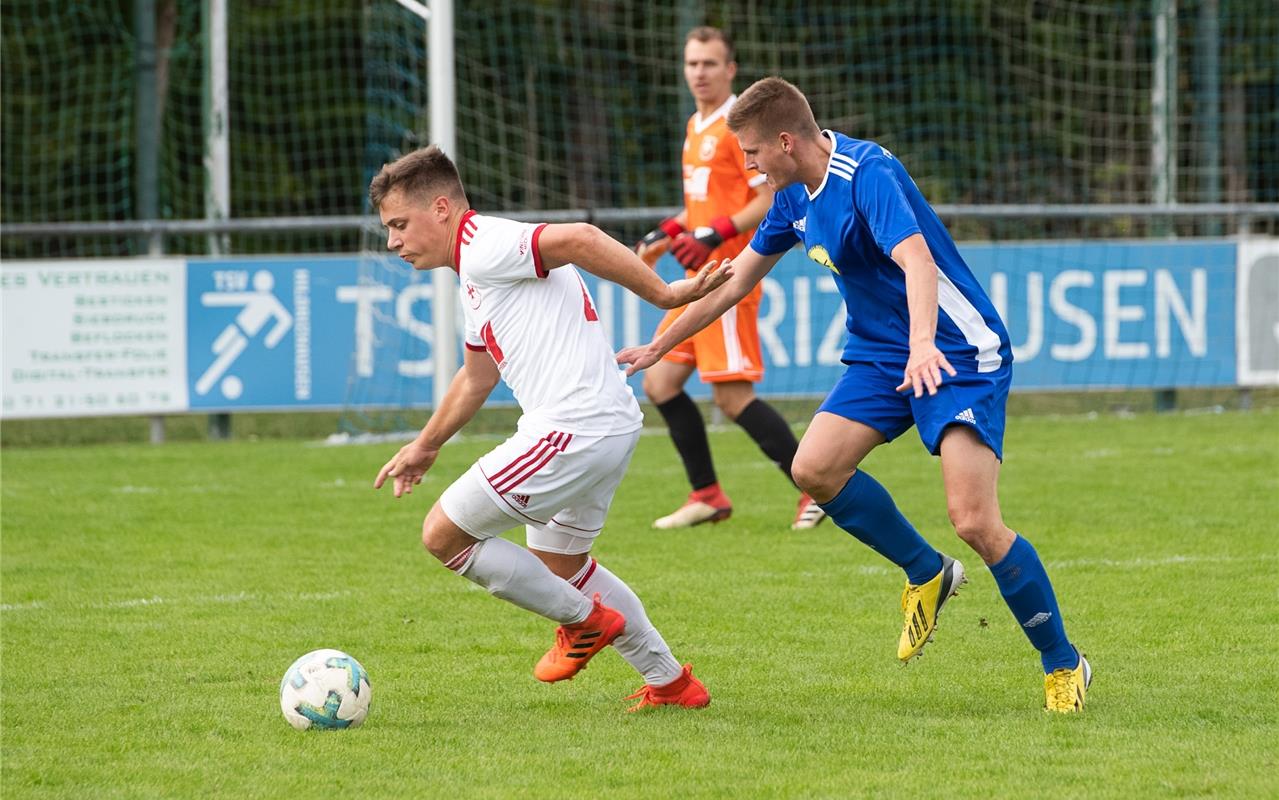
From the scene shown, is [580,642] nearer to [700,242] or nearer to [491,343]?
[491,343]

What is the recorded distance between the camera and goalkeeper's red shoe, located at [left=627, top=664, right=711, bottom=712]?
193 inches

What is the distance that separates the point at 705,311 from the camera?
5262 mm

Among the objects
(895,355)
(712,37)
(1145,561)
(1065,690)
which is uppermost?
(712,37)

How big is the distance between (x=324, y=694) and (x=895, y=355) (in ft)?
6.03

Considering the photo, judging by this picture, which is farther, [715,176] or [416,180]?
[715,176]

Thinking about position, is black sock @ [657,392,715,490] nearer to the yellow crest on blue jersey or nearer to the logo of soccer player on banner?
the yellow crest on blue jersey

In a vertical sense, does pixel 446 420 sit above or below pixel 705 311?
below

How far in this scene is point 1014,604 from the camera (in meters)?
4.78

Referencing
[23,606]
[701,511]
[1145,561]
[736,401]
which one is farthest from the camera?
[701,511]

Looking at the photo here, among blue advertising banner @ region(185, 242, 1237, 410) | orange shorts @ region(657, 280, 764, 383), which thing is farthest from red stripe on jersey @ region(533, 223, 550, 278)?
blue advertising banner @ region(185, 242, 1237, 410)

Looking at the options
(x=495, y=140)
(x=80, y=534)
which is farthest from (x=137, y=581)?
(x=495, y=140)

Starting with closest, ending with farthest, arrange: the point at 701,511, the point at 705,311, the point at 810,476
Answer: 1. the point at 810,476
2. the point at 705,311
3. the point at 701,511

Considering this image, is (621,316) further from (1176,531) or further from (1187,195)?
(1187,195)

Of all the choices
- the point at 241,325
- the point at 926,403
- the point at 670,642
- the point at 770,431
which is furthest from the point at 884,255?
the point at 241,325
